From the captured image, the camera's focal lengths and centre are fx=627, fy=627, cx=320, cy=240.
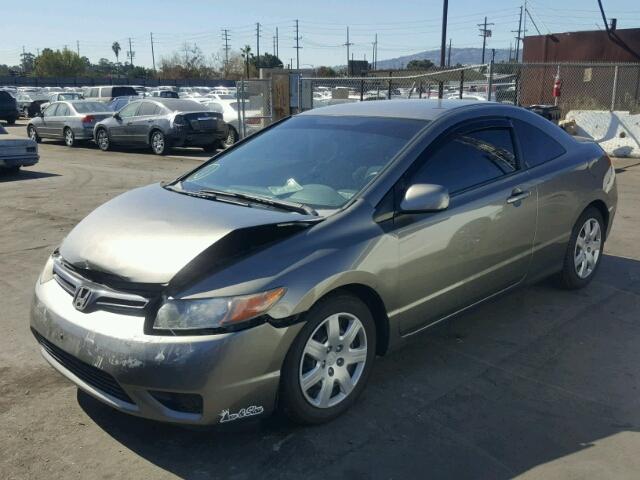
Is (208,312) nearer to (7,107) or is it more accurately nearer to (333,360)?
(333,360)

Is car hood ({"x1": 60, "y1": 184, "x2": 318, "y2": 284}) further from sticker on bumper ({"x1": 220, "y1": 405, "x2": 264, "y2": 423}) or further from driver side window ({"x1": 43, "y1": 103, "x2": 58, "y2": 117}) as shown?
driver side window ({"x1": 43, "y1": 103, "x2": 58, "y2": 117})

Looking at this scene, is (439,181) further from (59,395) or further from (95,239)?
(59,395)

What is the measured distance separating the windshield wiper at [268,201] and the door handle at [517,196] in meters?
1.58

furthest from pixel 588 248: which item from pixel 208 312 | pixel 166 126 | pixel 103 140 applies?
pixel 103 140

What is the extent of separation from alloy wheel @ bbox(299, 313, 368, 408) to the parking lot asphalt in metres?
0.17

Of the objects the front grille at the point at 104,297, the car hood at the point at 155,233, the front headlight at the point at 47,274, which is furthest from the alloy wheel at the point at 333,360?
the front headlight at the point at 47,274

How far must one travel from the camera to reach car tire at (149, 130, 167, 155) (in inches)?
666

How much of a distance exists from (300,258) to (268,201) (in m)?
0.72

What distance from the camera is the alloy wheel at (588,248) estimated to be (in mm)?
5332

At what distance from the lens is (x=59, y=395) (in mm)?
3711

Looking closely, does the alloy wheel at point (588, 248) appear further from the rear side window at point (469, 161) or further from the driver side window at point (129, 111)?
the driver side window at point (129, 111)

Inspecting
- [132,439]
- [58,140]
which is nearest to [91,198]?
[132,439]

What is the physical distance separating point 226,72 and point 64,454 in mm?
98695

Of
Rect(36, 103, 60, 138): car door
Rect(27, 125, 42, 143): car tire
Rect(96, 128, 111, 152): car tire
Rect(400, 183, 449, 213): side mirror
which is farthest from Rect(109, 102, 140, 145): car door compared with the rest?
Rect(400, 183, 449, 213): side mirror
